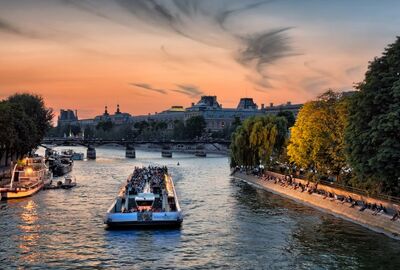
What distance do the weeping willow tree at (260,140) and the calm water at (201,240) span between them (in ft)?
106

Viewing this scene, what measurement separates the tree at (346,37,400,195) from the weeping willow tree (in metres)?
46.1

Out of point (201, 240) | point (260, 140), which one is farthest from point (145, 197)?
point (260, 140)

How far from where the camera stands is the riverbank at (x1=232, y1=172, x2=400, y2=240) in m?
53.6

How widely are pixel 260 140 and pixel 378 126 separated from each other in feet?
188

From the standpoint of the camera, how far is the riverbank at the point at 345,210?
53.6m

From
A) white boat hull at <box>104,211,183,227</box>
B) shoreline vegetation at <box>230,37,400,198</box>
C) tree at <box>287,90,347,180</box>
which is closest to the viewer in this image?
shoreline vegetation at <box>230,37,400,198</box>

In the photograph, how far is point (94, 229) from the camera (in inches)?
2247

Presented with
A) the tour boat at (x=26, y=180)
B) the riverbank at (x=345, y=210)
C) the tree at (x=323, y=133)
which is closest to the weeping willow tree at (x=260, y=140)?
the riverbank at (x=345, y=210)

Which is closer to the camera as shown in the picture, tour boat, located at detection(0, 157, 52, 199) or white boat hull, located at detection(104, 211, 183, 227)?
white boat hull, located at detection(104, 211, 183, 227)

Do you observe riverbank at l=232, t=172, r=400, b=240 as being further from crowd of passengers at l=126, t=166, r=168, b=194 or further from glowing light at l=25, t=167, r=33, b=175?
glowing light at l=25, t=167, r=33, b=175

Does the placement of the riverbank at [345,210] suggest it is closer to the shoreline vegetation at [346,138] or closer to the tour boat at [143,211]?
the shoreline vegetation at [346,138]

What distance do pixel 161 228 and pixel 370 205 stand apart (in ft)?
72.2

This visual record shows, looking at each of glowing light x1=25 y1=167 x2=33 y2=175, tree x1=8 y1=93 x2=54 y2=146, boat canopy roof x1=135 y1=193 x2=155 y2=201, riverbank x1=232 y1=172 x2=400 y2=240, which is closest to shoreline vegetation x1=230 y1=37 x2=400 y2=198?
riverbank x1=232 y1=172 x2=400 y2=240

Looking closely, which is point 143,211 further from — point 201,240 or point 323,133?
point 323,133
